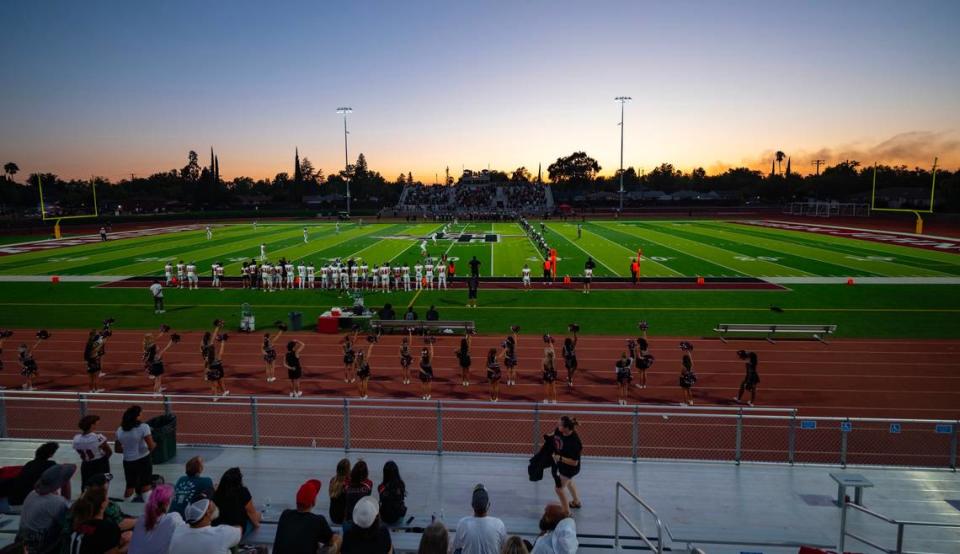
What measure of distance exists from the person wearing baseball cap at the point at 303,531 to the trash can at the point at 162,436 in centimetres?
530

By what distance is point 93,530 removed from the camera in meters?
4.73

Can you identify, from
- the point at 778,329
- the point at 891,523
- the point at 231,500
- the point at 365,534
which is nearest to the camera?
the point at 365,534

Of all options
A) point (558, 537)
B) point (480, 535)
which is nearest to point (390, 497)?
point (480, 535)

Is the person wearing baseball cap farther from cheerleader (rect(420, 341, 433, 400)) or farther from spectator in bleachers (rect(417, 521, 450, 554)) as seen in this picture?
cheerleader (rect(420, 341, 433, 400))

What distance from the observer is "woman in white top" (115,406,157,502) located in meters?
7.40

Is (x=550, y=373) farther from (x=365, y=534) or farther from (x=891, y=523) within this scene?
(x=365, y=534)

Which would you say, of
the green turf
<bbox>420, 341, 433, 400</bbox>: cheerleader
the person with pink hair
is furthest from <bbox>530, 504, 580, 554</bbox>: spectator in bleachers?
the green turf

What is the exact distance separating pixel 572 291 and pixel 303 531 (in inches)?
905

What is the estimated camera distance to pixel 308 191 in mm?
161875

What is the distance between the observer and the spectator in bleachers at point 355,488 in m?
5.77

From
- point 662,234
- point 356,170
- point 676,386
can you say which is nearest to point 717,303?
point 676,386

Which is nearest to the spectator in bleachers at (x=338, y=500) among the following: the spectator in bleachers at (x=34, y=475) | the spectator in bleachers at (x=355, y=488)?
the spectator in bleachers at (x=355, y=488)

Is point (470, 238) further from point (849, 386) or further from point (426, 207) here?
point (426, 207)

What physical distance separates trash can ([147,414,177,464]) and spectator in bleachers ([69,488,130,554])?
4324 millimetres
